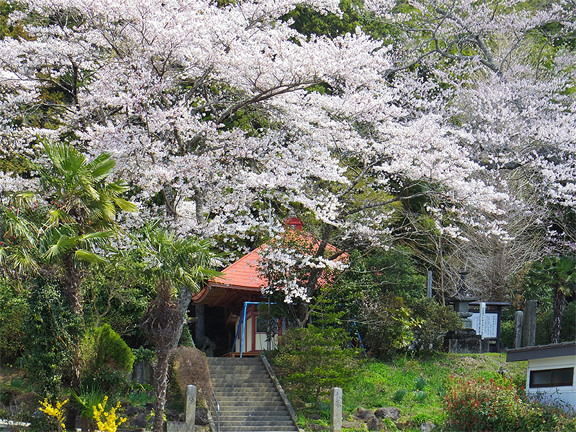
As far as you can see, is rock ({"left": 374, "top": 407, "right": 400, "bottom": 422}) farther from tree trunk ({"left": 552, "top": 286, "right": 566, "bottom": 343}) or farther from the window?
tree trunk ({"left": 552, "top": 286, "right": 566, "bottom": 343})

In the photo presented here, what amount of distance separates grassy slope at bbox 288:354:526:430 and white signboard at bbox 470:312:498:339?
4.96 ft

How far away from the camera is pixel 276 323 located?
21.5m

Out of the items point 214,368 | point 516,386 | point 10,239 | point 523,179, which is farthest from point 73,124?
point 523,179

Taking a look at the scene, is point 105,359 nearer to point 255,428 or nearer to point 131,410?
point 131,410

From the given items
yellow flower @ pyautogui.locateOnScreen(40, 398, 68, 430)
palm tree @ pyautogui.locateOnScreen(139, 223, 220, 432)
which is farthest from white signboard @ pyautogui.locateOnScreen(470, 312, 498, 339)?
yellow flower @ pyautogui.locateOnScreen(40, 398, 68, 430)

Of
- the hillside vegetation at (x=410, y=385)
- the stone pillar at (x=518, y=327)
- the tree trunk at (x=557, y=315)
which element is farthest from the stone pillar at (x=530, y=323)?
the hillside vegetation at (x=410, y=385)

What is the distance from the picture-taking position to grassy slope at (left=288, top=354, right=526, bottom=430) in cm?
1748

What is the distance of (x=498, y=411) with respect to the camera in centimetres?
1541

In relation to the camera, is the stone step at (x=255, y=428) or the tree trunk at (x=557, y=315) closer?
the stone step at (x=255, y=428)

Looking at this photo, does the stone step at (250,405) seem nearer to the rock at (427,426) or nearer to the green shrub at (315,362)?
the green shrub at (315,362)

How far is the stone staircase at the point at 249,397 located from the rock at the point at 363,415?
1.61 meters

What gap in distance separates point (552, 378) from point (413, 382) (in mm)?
4365

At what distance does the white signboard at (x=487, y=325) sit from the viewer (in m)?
22.9

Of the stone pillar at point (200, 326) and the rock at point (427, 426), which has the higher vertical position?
the stone pillar at point (200, 326)
